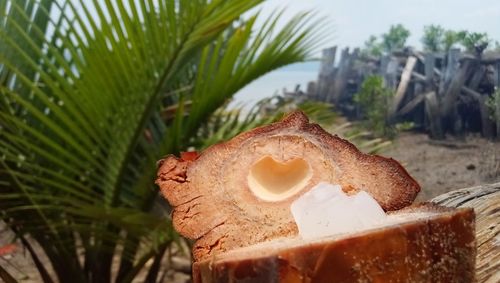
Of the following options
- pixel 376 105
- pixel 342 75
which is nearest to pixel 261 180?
pixel 376 105

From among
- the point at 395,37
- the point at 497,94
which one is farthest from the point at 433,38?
the point at 497,94

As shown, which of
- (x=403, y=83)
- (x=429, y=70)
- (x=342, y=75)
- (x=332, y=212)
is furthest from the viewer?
(x=342, y=75)

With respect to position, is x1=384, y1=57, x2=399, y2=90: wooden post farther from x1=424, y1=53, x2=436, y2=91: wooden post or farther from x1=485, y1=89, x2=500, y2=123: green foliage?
x1=485, y1=89, x2=500, y2=123: green foliage

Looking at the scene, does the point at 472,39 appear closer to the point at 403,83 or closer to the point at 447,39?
the point at 447,39

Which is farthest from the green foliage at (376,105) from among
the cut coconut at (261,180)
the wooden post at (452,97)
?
the cut coconut at (261,180)

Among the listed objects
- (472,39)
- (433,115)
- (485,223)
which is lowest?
(485,223)

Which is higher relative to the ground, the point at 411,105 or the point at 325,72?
the point at 325,72

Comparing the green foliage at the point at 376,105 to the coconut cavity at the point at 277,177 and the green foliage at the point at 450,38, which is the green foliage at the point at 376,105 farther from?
the coconut cavity at the point at 277,177

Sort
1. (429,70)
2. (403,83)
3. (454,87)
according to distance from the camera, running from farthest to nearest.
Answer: (403,83), (429,70), (454,87)

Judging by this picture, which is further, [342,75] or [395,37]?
[342,75]
